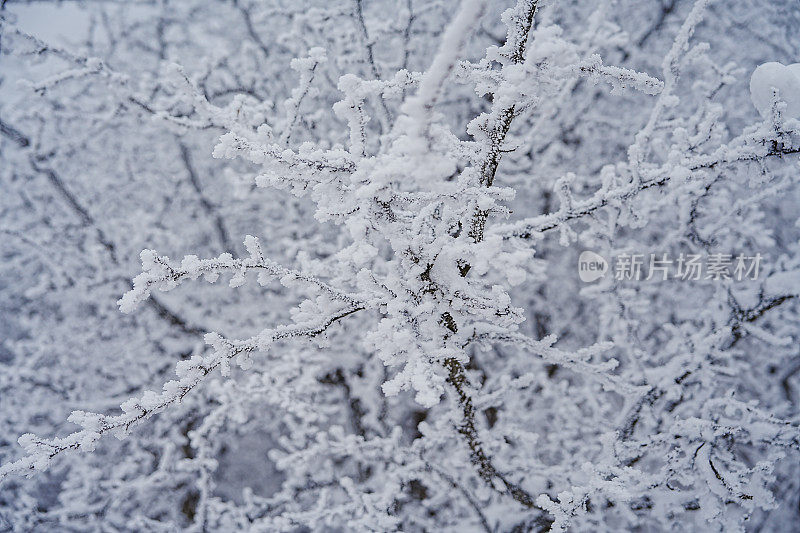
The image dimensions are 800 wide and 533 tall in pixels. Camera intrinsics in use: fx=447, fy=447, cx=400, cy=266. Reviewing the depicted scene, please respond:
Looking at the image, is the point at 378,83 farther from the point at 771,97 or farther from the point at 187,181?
the point at 187,181

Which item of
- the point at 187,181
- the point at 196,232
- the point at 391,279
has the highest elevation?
the point at 187,181

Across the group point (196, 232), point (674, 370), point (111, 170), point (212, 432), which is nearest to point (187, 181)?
point (196, 232)

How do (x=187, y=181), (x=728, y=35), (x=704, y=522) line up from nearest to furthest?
(x=704, y=522) < (x=728, y=35) < (x=187, y=181)

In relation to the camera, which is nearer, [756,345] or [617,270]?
[617,270]

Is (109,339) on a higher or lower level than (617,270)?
higher

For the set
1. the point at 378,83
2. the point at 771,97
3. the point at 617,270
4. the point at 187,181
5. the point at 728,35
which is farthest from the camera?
the point at 187,181

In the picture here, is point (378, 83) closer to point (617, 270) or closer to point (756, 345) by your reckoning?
point (617, 270)
